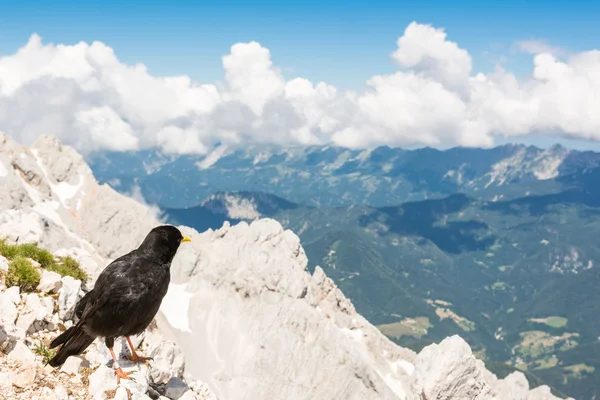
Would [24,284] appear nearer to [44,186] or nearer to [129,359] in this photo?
[129,359]

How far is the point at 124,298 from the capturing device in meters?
12.4

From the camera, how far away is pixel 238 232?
12225 cm

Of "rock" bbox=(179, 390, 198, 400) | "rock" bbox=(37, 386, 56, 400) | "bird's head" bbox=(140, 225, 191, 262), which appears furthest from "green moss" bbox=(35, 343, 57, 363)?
"rock" bbox=(179, 390, 198, 400)

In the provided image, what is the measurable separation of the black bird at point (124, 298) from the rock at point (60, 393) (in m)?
1.12

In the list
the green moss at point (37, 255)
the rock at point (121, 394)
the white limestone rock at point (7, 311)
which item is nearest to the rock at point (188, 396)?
the rock at point (121, 394)

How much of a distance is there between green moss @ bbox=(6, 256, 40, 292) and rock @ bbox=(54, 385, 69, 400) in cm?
522

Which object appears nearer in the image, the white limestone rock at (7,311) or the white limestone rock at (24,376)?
the white limestone rock at (24,376)

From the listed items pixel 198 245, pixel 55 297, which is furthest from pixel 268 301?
pixel 55 297

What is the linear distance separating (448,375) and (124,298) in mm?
32721

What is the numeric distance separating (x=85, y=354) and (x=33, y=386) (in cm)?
264

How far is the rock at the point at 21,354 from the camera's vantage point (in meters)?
11.3

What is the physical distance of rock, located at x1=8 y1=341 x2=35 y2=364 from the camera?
37.1 feet

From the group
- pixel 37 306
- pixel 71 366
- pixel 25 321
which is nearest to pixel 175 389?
pixel 71 366

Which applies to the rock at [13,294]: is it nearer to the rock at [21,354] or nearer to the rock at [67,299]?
the rock at [67,299]
